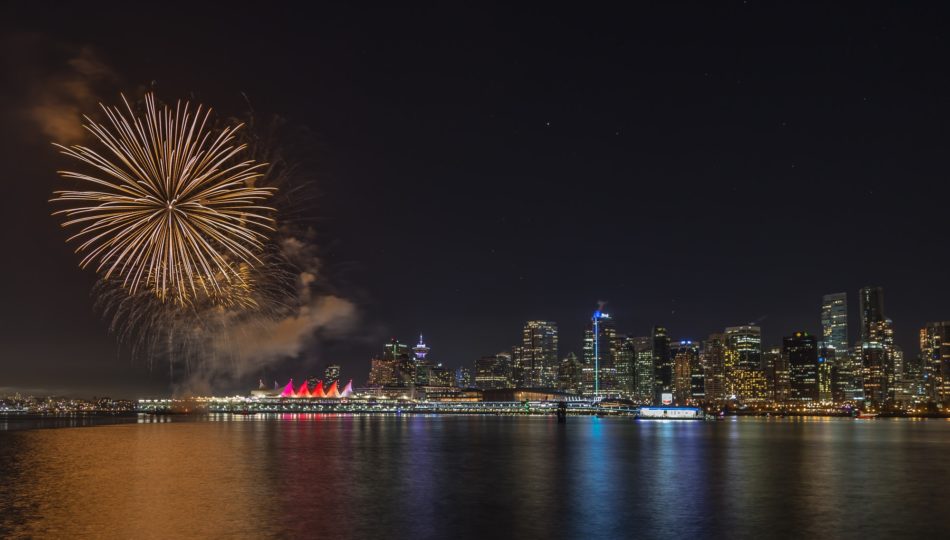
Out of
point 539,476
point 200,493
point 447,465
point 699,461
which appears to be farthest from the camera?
point 699,461

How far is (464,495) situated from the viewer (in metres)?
36.5

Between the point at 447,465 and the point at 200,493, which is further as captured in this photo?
the point at 447,465

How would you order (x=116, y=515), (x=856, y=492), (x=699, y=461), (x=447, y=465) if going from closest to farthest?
(x=116, y=515), (x=856, y=492), (x=447, y=465), (x=699, y=461)

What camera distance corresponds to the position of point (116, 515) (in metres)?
29.3

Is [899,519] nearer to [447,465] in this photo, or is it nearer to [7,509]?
[447,465]

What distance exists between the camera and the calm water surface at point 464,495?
27.5 meters

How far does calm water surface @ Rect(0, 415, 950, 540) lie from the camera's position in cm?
2753

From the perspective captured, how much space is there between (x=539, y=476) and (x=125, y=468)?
25223 millimetres

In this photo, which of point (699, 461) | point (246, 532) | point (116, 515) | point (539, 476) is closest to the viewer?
point (246, 532)

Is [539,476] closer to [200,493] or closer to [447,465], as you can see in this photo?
[447,465]

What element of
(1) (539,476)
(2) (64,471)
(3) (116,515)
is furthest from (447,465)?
(3) (116,515)

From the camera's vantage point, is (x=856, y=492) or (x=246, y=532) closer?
(x=246, y=532)

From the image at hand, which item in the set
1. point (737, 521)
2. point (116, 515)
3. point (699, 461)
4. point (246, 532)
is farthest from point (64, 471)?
point (699, 461)

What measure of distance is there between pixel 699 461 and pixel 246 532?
39.8 meters
